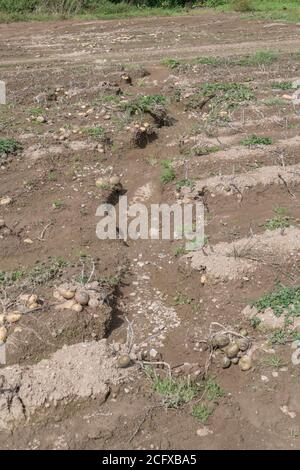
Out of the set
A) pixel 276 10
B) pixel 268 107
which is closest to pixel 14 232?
pixel 268 107

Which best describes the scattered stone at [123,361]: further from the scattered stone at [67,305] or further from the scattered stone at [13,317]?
the scattered stone at [13,317]

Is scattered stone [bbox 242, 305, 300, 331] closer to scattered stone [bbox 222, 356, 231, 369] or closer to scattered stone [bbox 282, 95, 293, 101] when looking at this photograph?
scattered stone [bbox 222, 356, 231, 369]

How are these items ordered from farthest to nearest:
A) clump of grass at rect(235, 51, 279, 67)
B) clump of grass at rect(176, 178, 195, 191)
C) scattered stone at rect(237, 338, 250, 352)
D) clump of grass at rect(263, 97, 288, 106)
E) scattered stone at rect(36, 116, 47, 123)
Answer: clump of grass at rect(235, 51, 279, 67), clump of grass at rect(263, 97, 288, 106), scattered stone at rect(36, 116, 47, 123), clump of grass at rect(176, 178, 195, 191), scattered stone at rect(237, 338, 250, 352)

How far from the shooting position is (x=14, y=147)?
7.06 meters

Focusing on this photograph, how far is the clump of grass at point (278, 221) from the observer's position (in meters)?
5.52

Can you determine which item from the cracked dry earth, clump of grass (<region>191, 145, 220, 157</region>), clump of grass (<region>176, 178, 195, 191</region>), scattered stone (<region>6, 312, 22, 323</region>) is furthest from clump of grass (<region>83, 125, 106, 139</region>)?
scattered stone (<region>6, 312, 22, 323</region>)

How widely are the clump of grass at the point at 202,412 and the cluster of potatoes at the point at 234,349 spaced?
1.39 ft

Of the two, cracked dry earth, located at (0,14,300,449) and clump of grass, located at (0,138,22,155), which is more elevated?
clump of grass, located at (0,138,22,155)

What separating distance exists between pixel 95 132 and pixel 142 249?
8.00 feet

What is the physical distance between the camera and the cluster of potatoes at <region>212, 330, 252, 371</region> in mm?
4094

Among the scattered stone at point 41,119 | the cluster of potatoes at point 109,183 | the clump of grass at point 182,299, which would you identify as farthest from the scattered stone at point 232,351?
the scattered stone at point 41,119

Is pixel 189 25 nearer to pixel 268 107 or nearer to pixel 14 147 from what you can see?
pixel 268 107

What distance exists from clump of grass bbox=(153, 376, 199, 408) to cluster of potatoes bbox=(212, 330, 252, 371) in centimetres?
36

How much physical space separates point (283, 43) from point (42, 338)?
35.2 feet
